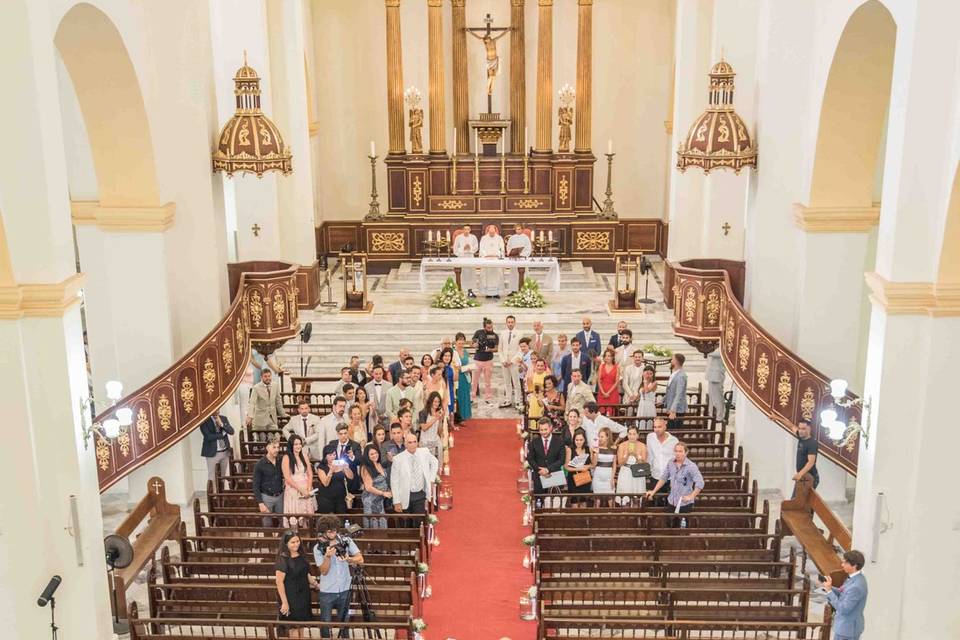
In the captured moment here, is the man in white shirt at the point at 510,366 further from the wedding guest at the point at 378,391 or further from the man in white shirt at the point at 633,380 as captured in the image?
the wedding guest at the point at 378,391

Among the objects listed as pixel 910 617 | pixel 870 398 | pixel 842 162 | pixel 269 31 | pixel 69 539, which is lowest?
pixel 910 617

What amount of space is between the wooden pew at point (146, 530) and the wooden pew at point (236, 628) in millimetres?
604

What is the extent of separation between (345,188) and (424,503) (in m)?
Result: 16.4

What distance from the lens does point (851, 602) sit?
10.3m

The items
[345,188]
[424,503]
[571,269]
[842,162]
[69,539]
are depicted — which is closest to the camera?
[69,539]

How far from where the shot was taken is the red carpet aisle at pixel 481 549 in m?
12.2

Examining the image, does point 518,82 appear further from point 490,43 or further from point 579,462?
point 579,462

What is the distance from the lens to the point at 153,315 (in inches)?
600

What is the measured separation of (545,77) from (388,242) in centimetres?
526

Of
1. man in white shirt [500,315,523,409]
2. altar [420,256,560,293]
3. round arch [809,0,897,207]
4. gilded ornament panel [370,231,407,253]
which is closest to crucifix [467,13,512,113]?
gilded ornament panel [370,231,407,253]

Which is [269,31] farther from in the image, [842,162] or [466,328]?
[842,162]

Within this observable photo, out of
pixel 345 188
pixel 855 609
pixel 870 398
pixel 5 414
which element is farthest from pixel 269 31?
pixel 855 609

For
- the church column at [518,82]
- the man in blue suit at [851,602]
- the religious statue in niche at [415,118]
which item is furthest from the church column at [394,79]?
the man in blue suit at [851,602]

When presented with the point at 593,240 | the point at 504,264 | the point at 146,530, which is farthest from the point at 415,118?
the point at 146,530
